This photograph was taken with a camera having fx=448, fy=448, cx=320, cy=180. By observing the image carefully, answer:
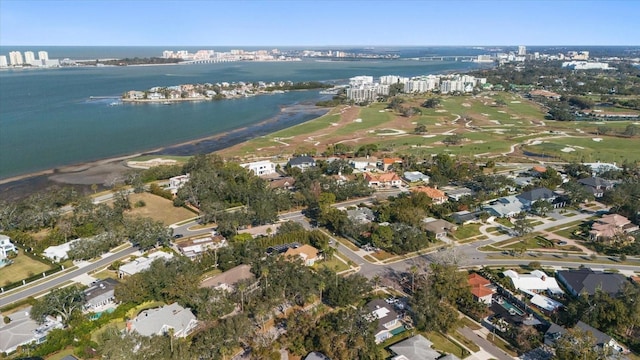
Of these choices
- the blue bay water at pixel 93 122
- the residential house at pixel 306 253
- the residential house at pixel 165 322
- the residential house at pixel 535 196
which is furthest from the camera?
the blue bay water at pixel 93 122

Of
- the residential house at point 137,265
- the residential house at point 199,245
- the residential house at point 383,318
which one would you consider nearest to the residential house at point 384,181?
the residential house at point 199,245

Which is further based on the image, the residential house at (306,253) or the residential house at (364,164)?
the residential house at (364,164)

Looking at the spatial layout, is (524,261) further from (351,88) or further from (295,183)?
(351,88)

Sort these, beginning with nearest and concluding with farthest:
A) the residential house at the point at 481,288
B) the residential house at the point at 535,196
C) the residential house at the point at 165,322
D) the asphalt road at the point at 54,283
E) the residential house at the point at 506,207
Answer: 1. the residential house at the point at 165,322
2. the residential house at the point at 481,288
3. the asphalt road at the point at 54,283
4. the residential house at the point at 506,207
5. the residential house at the point at 535,196

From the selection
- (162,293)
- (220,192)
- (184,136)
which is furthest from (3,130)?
(162,293)

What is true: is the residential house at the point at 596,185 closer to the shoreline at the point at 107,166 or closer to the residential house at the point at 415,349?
the residential house at the point at 415,349

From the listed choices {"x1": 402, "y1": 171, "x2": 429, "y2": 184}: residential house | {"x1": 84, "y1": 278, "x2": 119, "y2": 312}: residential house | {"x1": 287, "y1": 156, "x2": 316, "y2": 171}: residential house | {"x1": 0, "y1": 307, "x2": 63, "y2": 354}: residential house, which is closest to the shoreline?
{"x1": 287, "y1": 156, "x2": 316, "y2": 171}: residential house
